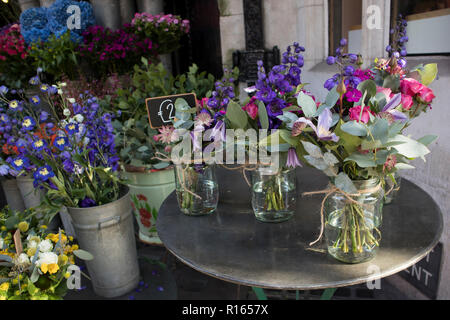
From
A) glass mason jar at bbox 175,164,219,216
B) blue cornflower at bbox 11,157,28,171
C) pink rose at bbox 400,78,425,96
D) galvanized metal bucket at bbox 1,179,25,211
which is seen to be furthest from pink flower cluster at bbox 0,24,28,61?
pink rose at bbox 400,78,425,96

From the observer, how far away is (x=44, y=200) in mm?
1605

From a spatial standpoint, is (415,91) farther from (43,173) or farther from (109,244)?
(109,244)

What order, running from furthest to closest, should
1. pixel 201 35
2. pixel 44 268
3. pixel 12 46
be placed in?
pixel 201 35 → pixel 12 46 → pixel 44 268

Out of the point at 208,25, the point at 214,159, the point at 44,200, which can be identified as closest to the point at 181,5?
the point at 208,25

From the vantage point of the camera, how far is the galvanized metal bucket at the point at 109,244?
1675 millimetres

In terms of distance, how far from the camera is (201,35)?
3.62 metres

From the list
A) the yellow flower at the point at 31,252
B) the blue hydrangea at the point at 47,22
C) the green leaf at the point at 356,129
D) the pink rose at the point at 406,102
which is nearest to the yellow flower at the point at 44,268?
the yellow flower at the point at 31,252

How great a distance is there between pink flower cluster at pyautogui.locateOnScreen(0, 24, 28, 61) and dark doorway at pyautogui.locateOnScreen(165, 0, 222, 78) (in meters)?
1.52

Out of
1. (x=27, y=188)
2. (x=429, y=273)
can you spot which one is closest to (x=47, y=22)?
(x=27, y=188)

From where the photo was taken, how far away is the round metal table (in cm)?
88

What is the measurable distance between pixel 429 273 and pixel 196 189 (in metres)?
1.23

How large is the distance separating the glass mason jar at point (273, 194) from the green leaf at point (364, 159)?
29 cm

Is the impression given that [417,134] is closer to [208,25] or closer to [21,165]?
[21,165]

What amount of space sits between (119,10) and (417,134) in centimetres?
298
